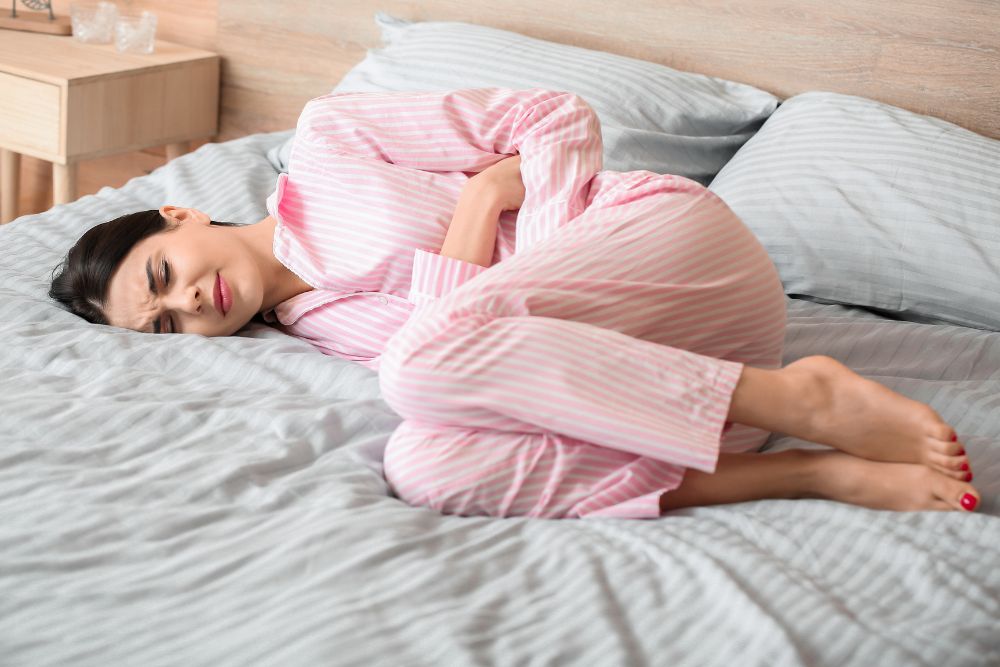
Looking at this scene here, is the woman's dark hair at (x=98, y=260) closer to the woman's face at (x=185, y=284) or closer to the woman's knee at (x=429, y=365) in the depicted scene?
the woman's face at (x=185, y=284)

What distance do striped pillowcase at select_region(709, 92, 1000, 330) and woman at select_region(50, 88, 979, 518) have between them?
1.29 ft

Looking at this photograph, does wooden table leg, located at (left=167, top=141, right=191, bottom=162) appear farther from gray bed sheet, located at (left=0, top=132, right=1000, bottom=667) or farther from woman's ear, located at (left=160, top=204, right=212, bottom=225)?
gray bed sheet, located at (left=0, top=132, right=1000, bottom=667)

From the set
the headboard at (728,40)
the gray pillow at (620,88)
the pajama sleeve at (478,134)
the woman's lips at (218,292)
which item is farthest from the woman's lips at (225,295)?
the headboard at (728,40)

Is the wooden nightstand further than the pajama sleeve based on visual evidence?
Yes

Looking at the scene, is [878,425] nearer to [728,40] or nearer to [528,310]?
[528,310]

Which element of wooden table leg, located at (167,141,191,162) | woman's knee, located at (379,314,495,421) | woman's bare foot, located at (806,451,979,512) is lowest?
wooden table leg, located at (167,141,191,162)

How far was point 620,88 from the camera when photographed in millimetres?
1982

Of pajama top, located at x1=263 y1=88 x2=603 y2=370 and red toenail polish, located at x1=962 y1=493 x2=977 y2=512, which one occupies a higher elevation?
pajama top, located at x1=263 y1=88 x2=603 y2=370

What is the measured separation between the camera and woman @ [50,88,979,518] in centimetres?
108

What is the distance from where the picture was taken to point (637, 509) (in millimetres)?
1106

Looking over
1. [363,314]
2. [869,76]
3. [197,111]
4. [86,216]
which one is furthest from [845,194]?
[197,111]

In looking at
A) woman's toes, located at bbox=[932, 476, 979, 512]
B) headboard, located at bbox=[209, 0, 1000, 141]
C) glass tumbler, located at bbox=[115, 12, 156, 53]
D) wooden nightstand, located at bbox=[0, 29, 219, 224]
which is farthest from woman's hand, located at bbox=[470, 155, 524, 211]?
glass tumbler, located at bbox=[115, 12, 156, 53]

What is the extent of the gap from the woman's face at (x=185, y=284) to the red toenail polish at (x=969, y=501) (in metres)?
0.95

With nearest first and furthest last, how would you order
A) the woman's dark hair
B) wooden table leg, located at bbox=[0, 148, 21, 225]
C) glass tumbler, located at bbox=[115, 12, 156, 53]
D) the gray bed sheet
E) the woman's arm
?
1. the gray bed sheet
2. the woman's arm
3. the woman's dark hair
4. glass tumbler, located at bbox=[115, 12, 156, 53]
5. wooden table leg, located at bbox=[0, 148, 21, 225]
